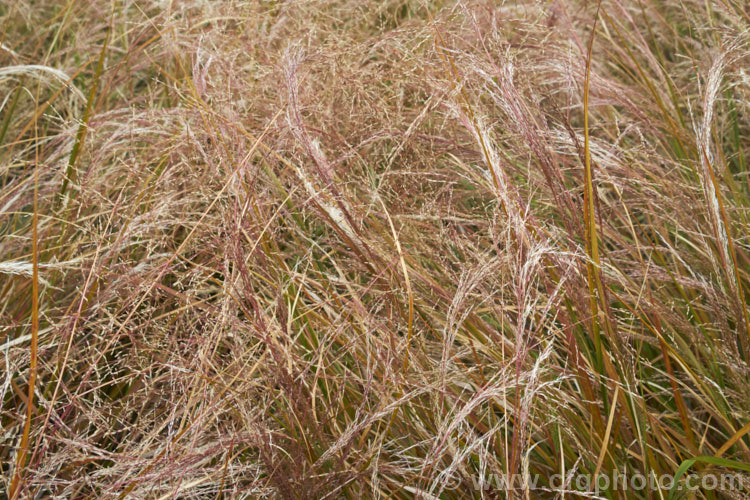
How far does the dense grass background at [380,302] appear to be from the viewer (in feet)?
2.89

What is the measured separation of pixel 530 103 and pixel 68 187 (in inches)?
40.7

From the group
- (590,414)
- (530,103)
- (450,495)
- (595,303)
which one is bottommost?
(450,495)

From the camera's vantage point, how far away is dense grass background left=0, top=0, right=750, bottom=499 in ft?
2.89

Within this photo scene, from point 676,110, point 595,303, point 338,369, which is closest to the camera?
point 595,303

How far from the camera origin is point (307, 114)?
4.38 feet

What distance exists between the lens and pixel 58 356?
40.1 inches

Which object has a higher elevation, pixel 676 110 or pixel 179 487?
pixel 676 110

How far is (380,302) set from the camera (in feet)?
3.43

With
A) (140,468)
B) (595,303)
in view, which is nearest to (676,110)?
(595,303)

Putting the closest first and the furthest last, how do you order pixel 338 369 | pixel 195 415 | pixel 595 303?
1. pixel 595 303
2. pixel 195 415
3. pixel 338 369

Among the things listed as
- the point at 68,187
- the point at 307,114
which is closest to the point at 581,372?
the point at 307,114

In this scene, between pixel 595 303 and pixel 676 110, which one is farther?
pixel 676 110

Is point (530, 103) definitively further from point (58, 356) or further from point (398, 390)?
point (58, 356)

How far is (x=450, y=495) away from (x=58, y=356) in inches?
28.0
